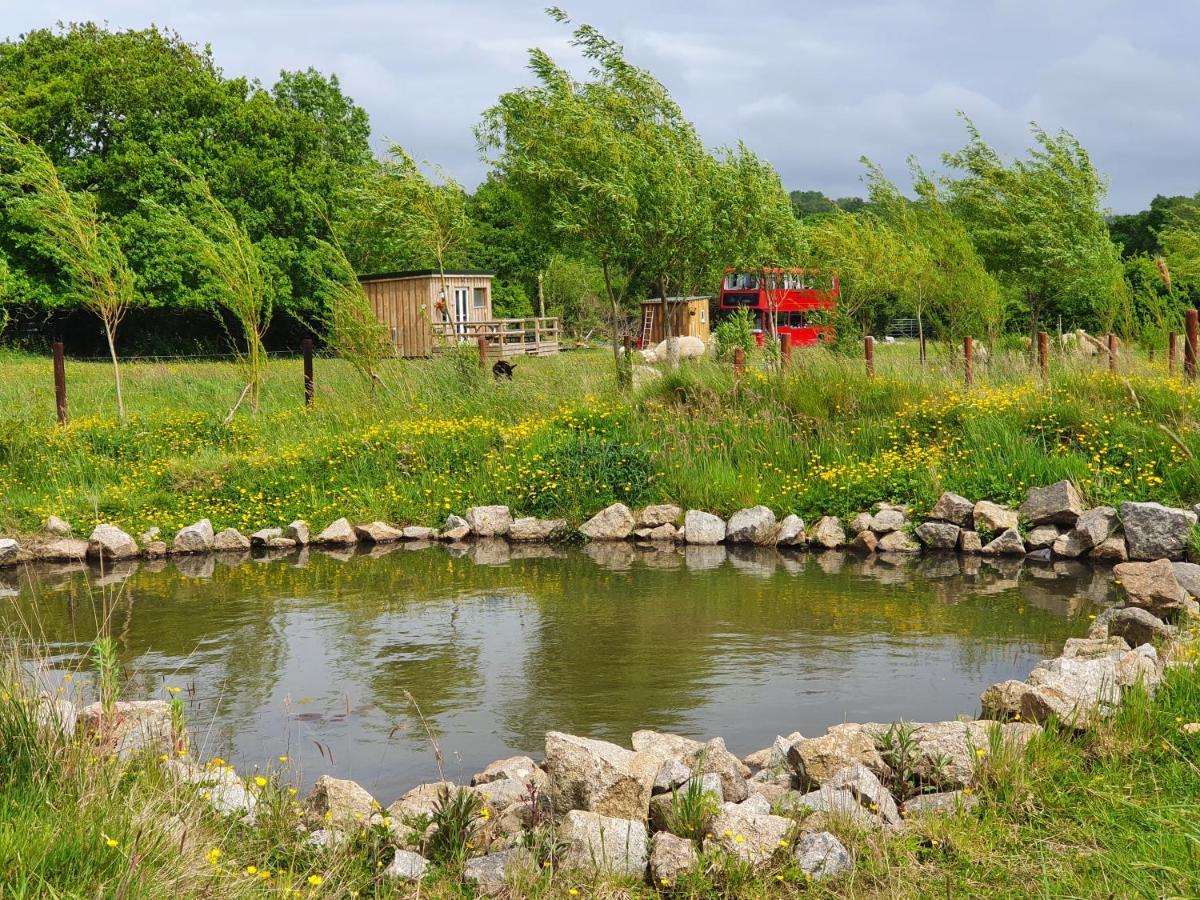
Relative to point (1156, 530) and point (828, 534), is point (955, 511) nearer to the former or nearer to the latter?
point (828, 534)

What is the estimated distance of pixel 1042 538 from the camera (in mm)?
11711

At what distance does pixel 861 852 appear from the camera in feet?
14.7

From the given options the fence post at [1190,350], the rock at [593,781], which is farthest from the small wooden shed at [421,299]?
the rock at [593,781]

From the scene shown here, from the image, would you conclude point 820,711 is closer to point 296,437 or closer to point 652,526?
point 652,526

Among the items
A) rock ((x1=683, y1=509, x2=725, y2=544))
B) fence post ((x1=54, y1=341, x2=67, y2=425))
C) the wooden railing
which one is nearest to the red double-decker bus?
the wooden railing

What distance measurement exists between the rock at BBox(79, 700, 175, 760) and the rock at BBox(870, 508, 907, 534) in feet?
26.6

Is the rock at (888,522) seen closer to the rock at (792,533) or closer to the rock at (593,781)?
the rock at (792,533)

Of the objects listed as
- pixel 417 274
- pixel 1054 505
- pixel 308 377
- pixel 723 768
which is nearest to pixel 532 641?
pixel 723 768

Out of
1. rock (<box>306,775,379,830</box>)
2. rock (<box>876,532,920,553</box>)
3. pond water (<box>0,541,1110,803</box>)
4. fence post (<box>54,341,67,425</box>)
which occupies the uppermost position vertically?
fence post (<box>54,341,67,425</box>)

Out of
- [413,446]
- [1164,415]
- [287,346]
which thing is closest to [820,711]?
[1164,415]

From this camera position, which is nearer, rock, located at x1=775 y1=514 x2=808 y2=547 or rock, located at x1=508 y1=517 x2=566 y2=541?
rock, located at x1=775 y1=514 x2=808 y2=547

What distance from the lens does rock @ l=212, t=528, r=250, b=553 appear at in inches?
516

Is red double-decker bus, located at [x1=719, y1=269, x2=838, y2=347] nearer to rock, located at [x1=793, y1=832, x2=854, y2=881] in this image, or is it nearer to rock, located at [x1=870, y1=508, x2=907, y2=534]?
rock, located at [x1=870, y1=508, x2=907, y2=534]

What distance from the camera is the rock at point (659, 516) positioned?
13.3 metres
